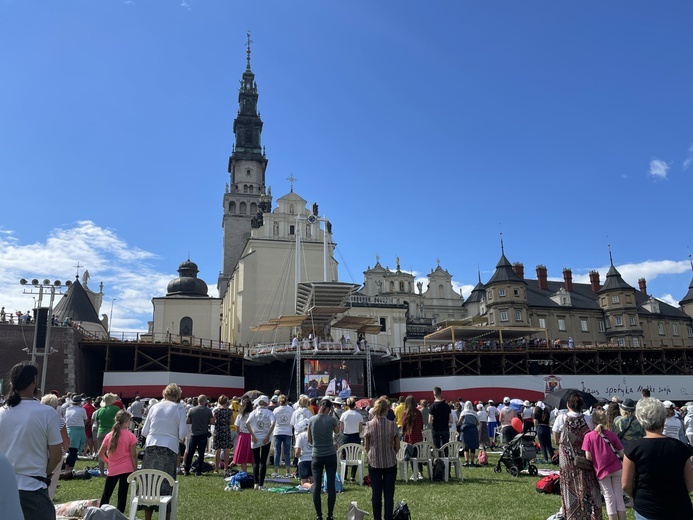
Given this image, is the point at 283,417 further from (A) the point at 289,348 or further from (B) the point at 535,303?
(B) the point at 535,303

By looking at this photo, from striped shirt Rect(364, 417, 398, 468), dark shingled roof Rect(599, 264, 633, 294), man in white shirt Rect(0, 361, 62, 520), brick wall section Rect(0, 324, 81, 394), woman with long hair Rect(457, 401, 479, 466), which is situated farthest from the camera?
dark shingled roof Rect(599, 264, 633, 294)

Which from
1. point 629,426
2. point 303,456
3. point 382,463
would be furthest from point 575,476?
point 303,456

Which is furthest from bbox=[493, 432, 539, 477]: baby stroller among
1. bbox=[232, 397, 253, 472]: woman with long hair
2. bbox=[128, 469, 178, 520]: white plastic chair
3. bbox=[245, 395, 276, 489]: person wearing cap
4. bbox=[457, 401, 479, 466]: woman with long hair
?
bbox=[128, 469, 178, 520]: white plastic chair

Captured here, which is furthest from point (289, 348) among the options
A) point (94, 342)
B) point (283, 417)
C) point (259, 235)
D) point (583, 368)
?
point (283, 417)

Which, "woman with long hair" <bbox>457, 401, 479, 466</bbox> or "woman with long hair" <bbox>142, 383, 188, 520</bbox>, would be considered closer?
"woman with long hair" <bbox>142, 383, 188, 520</bbox>

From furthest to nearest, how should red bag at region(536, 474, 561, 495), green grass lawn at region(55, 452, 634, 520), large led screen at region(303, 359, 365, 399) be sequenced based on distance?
large led screen at region(303, 359, 365, 399) → red bag at region(536, 474, 561, 495) → green grass lawn at region(55, 452, 634, 520)

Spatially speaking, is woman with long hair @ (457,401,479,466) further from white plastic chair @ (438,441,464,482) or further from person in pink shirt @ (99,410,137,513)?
person in pink shirt @ (99,410,137,513)

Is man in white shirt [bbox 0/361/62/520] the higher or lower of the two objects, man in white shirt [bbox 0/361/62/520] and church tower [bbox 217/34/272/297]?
the lower

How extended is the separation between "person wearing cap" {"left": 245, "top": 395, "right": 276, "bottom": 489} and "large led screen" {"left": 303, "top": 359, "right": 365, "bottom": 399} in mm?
26489

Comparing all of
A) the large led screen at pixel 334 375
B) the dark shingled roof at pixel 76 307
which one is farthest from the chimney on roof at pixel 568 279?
the dark shingled roof at pixel 76 307

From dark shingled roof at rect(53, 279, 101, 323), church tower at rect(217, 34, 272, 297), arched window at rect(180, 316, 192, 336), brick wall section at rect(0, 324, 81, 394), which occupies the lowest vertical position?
brick wall section at rect(0, 324, 81, 394)

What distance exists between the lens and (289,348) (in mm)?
41125

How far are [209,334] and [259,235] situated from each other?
10777 millimetres

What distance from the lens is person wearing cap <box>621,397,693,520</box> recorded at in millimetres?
4355
